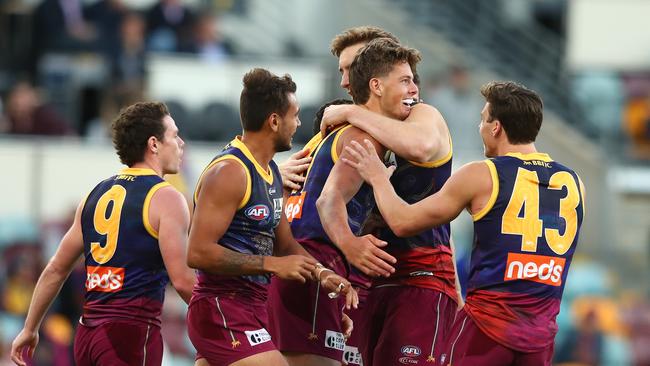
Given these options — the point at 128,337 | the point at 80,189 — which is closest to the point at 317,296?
the point at 128,337

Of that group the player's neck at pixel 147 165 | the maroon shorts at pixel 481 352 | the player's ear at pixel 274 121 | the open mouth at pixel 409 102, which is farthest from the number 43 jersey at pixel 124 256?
the maroon shorts at pixel 481 352

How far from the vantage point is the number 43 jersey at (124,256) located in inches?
289

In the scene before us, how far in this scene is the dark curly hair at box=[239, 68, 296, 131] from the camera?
7.14 metres

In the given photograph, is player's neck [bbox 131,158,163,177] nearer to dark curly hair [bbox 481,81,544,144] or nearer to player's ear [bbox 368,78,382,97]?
player's ear [bbox 368,78,382,97]

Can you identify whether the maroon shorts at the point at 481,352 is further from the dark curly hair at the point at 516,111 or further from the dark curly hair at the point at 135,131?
the dark curly hair at the point at 135,131

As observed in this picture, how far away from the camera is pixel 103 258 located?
24.2 feet

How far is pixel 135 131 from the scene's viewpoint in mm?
7590

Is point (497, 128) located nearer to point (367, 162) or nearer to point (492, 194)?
point (492, 194)

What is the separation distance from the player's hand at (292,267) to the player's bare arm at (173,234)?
0.55 m

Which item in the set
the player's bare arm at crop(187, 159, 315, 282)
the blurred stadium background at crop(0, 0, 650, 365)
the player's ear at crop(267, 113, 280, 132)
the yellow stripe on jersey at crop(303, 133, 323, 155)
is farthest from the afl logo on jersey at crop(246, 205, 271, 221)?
the blurred stadium background at crop(0, 0, 650, 365)

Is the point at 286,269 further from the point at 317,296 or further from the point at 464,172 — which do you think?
the point at 464,172

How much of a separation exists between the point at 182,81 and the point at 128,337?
31.8 ft

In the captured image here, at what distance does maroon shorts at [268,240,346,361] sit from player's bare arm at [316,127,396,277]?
329 mm

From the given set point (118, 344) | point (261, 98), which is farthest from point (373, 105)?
point (118, 344)
